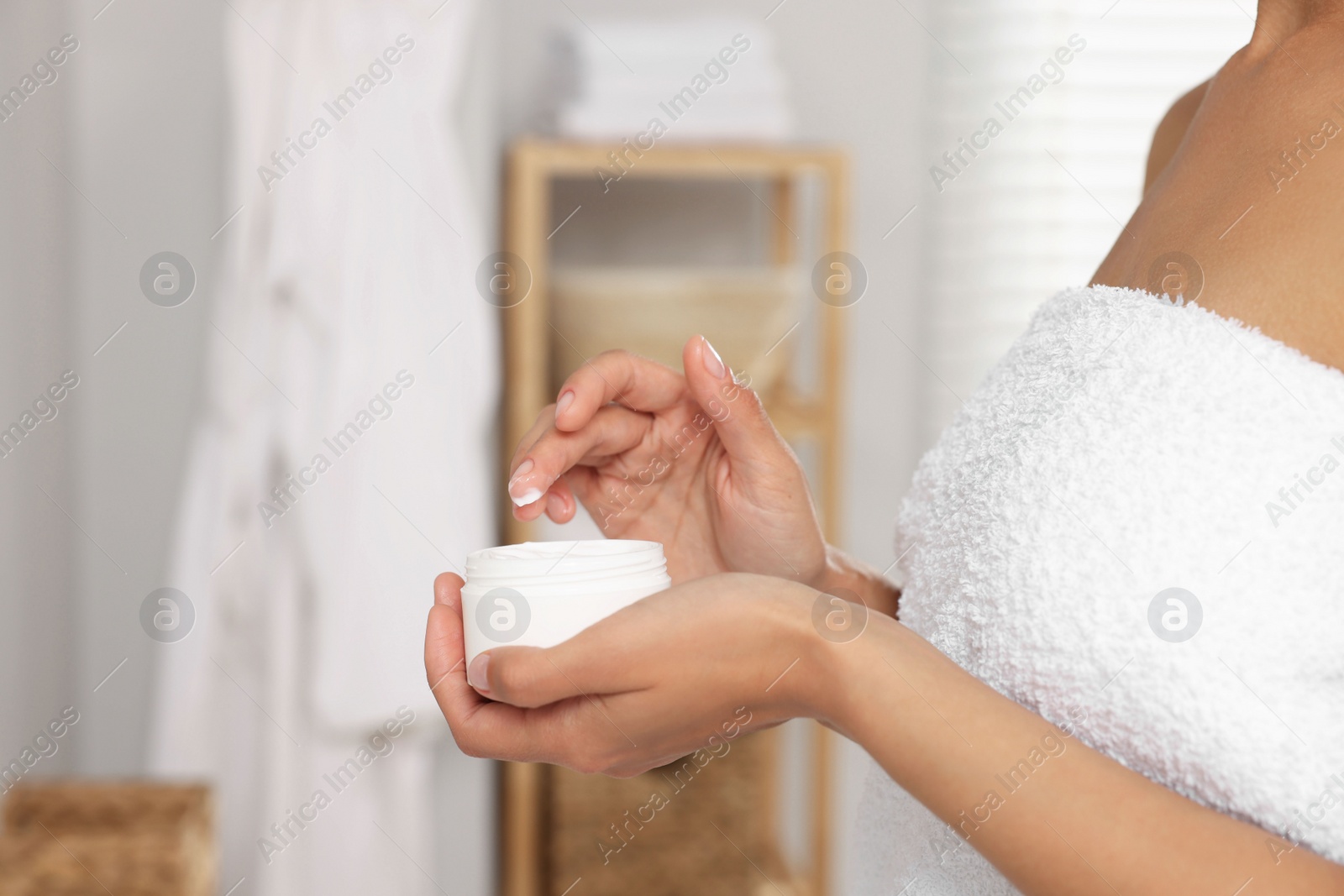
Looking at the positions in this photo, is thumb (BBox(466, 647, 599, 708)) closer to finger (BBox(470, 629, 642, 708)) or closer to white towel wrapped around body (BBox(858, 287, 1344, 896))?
finger (BBox(470, 629, 642, 708))

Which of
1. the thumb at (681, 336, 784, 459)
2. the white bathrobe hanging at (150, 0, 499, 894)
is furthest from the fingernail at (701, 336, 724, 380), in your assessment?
the white bathrobe hanging at (150, 0, 499, 894)

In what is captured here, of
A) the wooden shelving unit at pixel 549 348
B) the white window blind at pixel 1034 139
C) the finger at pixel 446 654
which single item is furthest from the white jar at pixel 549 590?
the white window blind at pixel 1034 139

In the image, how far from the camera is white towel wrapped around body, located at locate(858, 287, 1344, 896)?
1.38 feet

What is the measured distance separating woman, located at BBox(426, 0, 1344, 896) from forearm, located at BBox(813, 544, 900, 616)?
0.30 ft

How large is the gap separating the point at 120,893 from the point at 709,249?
3.81 ft

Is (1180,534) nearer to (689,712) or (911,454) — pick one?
(689,712)

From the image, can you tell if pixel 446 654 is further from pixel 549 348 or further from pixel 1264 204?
pixel 549 348

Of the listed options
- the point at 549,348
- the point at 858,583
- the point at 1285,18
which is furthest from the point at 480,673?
the point at 549,348

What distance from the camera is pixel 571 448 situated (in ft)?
1.98

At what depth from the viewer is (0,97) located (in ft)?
3.79

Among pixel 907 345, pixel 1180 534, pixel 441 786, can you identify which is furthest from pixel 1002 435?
pixel 907 345

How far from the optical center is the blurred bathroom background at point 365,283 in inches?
43.7

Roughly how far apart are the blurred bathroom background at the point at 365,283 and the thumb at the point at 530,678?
2.18 ft

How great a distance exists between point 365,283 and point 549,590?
0.69 meters
